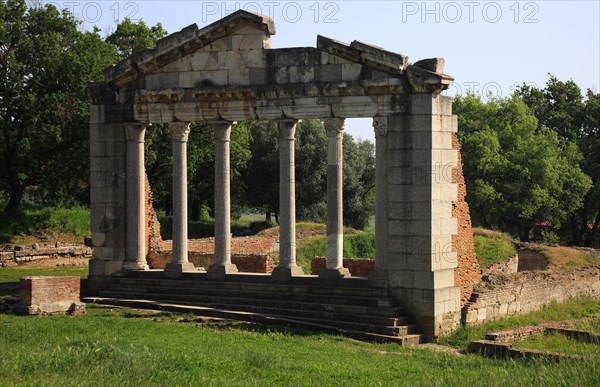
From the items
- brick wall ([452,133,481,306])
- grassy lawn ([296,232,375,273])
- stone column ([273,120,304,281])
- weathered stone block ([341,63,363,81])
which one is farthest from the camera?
grassy lawn ([296,232,375,273])

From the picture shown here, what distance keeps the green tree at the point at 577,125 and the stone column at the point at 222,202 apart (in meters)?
38.7

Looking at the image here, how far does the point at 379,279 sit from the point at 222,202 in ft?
17.7

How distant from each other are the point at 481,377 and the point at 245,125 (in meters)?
40.9

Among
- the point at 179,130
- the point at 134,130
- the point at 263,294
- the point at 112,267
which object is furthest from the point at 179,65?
the point at 263,294

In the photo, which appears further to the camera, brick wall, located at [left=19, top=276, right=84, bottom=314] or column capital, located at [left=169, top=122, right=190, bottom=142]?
column capital, located at [left=169, top=122, right=190, bottom=142]

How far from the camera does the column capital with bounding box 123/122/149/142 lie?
2873 centimetres

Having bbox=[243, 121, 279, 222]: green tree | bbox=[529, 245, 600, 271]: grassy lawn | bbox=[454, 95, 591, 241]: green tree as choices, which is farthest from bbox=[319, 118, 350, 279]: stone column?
bbox=[243, 121, 279, 222]: green tree

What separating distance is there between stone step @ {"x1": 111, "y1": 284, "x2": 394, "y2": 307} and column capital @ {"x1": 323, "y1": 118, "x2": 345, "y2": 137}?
4375 mm

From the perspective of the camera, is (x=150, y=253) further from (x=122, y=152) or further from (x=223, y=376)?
(x=223, y=376)

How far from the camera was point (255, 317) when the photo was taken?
2509cm

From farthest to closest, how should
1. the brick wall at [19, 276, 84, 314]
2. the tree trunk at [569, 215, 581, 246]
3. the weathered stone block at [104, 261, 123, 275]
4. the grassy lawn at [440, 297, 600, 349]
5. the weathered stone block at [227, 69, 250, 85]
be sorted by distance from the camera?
the tree trunk at [569, 215, 581, 246] < the weathered stone block at [104, 261, 123, 275] < the weathered stone block at [227, 69, 250, 85] < the brick wall at [19, 276, 84, 314] < the grassy lawn at [440, 297, 600, 349]

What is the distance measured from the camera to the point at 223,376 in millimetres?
16922

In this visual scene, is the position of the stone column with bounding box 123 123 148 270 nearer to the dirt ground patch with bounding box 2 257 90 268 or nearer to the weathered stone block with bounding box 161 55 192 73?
the weathered stone block with bounding box 161 55 192 73

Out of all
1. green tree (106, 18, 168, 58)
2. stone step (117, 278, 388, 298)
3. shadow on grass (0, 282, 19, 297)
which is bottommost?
shadow on grass (0, 282, 19, 297)
